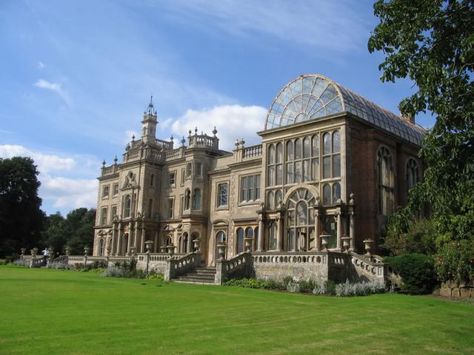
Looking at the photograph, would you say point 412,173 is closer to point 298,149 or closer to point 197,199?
point 298,149

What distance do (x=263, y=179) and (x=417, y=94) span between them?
22311 millimetres

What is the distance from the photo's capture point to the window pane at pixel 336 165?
28.6 m

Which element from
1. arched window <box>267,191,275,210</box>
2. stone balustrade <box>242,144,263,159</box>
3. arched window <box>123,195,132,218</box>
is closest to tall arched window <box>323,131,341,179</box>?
arched window <box>267,191,275,210</box>

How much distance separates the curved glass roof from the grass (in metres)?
15.6

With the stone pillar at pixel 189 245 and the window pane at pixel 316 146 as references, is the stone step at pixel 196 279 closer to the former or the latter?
the window pane at pixel 316 146

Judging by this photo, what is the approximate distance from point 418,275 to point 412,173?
13551 millimetres

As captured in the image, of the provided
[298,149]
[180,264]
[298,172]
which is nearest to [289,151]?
[298,149]

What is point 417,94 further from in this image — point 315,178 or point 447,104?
point 315,178

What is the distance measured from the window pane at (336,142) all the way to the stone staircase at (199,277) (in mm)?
10395

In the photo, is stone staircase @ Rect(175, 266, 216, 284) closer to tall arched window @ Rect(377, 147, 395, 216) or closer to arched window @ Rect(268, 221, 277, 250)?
arched window @ Rect(268, 221, 277, 250)

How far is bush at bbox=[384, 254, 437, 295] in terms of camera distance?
2145 centimetres

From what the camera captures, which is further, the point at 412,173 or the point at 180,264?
the point at 412,173

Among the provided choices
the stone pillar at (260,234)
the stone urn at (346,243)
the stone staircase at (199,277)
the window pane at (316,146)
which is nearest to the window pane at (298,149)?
the window pane at (316,146)

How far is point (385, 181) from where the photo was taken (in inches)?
1206
